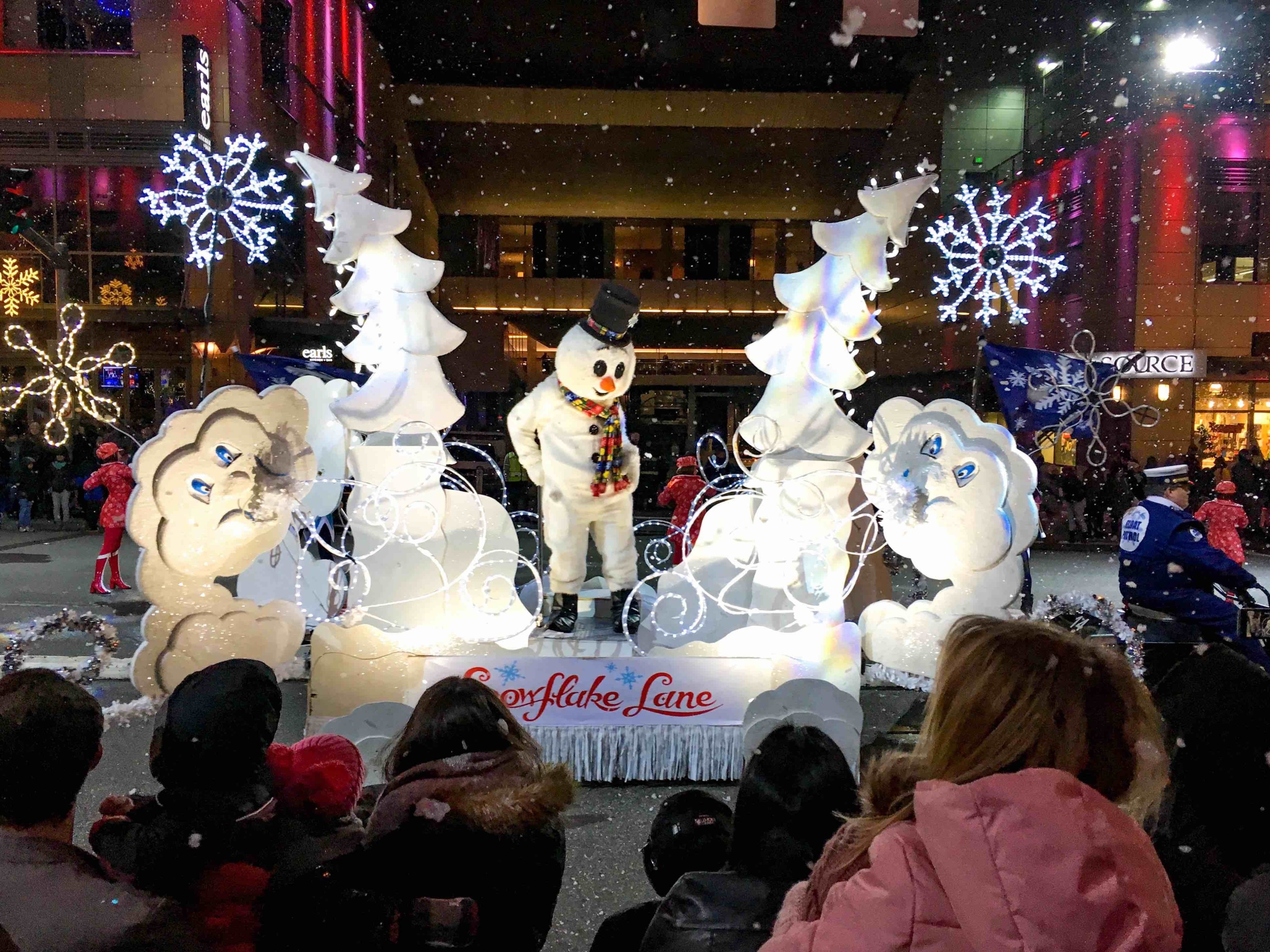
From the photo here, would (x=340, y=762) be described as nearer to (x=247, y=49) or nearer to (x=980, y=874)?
(x=980, y=874)

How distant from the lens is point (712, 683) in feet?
13.8

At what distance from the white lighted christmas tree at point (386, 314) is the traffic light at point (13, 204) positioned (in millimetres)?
5802

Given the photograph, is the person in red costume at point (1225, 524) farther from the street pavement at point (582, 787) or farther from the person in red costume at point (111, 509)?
the person in red costume at point (111, 509)

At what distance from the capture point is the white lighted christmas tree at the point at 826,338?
16.1 ft

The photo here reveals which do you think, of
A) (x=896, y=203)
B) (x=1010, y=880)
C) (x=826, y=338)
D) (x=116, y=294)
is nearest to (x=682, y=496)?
(x=826, y=338)

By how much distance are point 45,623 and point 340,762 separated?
4.03 meters

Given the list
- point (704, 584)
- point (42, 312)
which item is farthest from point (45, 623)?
point (42, 312)

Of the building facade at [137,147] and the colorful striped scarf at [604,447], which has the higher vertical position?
the building facade at [137,147]

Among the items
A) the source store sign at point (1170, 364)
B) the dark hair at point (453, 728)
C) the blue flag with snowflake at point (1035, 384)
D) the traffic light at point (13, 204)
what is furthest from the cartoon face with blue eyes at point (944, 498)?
the source store sign at point (1170, 364)

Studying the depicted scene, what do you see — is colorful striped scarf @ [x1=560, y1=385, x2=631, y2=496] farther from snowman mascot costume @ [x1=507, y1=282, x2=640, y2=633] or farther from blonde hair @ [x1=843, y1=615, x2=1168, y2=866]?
blonde hair @ [x1=843, y1=615, x2=1168, y2=866]

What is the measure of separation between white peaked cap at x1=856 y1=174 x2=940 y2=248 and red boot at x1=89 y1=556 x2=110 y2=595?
8463mm

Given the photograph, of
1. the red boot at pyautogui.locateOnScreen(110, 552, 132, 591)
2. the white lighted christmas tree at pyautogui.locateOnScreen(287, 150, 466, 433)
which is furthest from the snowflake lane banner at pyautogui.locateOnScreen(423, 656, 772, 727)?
the red boot at pyautogui.locateOnScreen(110, 552, 132, 591)

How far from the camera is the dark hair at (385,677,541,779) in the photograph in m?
1.95

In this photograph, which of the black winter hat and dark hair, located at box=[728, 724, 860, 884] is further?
the black winter hat
